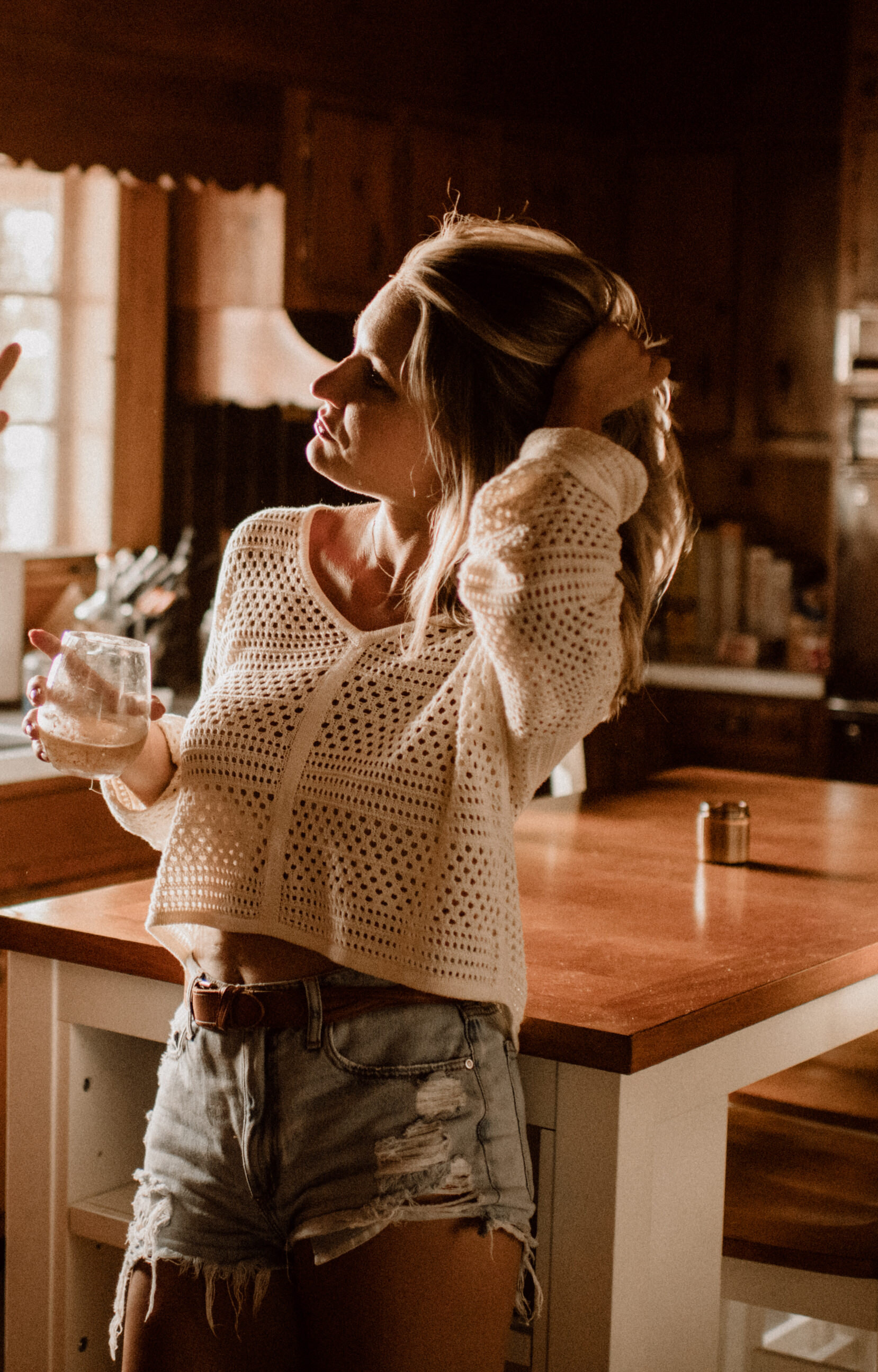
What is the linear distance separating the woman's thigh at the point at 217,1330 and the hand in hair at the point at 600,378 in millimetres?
704

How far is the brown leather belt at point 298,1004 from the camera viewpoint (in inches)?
48.8

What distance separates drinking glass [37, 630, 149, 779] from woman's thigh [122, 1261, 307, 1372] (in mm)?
398

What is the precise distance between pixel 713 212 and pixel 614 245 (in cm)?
31

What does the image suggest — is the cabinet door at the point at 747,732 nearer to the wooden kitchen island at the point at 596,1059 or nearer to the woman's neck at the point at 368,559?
the wooden kitchen island at the point at 596,1059

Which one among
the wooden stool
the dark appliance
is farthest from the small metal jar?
the dark appliance

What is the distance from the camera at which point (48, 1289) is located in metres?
1.73

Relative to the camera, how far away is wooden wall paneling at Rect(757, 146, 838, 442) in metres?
4.84

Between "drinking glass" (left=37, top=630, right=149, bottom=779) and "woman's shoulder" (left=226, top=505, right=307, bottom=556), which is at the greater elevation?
"woman's shoulder" (left=226, top=505, right=307, bottom=556)

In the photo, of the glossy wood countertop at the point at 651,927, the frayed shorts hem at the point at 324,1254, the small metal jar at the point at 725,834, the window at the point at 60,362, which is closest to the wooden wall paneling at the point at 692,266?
the window at the point at 60,362

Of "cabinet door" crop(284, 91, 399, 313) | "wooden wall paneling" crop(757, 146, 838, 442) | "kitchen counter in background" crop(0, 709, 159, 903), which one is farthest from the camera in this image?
"wooden wall paneling" crop(757, 146, 838, 442)

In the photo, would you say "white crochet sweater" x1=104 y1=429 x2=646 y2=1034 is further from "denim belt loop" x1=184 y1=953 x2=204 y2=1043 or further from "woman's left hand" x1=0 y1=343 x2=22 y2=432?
"woman's left hand" x1=0 y1=343 x2=22 y2=432

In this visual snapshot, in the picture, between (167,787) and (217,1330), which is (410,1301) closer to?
(217,1330)

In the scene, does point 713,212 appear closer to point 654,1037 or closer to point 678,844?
point 678,844

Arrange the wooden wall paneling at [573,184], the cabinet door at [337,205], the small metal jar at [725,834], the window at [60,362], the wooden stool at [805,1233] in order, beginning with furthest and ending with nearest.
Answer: the wooden wall paneling at [573,184]
the window at [60,362]
the cabinet door at [337,205]
the small metal jar at [725,834]
the wooden stool at [805,1233]
